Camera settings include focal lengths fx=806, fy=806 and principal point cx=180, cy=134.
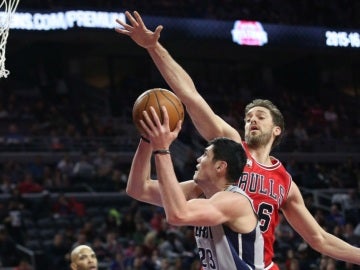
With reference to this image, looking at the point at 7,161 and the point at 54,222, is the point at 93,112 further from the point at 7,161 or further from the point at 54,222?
the point at 54,222

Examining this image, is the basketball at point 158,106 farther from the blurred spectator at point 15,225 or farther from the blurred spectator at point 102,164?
the blurred spectator at point 102,164

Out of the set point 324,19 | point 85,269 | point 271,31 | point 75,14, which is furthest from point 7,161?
point 85,269

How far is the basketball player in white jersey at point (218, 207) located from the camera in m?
3.73

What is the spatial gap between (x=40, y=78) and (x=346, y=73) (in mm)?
10001

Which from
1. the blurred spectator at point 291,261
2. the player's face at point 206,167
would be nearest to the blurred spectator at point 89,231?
the blurred spectator at point 291,261

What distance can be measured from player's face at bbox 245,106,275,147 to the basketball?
0.80 metres

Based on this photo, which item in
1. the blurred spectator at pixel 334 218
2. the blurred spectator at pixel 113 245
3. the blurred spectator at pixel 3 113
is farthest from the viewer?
the blurred spectator at pixel 3 113

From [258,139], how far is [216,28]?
14353 mm

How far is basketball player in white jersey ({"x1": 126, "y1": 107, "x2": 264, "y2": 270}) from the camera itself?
147 inches

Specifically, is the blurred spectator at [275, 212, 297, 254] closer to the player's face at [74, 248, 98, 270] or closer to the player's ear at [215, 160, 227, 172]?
the player's face at [74, 248, 98, 270]

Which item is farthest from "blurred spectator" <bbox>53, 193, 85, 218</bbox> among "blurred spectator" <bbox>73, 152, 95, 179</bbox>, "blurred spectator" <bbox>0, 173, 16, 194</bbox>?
"blurred spectator" <bbox>73, 152, 95, 179</bbox>

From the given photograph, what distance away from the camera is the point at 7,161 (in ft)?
54.2

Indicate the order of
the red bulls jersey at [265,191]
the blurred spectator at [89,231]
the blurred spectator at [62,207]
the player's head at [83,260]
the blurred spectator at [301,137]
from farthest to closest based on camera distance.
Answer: the blurred spectator at [301,137]
the blurred spectator at [62,207]
the blurred spectator at [89,231]
the player's head at [83,260]
the red bulls jersey at [265,191]

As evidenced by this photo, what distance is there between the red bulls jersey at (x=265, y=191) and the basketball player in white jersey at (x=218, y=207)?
1.73 ft
